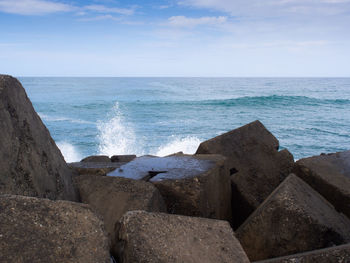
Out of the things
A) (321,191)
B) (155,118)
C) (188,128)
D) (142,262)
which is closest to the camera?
(142,262)

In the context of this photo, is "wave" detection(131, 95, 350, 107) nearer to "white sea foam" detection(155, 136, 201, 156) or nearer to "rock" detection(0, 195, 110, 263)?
"white sea foam" detection(155, 136, 201, 156)

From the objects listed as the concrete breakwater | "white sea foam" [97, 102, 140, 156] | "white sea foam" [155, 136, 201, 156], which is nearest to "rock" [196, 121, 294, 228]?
the concrete breakwater

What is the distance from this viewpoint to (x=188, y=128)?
16.1 m

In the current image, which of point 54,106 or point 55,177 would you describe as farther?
point 54,106

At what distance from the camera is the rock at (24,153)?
1.67m

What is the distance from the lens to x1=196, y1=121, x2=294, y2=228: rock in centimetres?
302

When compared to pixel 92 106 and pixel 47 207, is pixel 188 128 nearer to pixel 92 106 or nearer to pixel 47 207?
pixel 92 106

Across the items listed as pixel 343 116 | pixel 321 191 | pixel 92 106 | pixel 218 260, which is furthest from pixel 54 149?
pixel 92 106

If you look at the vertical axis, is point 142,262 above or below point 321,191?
above

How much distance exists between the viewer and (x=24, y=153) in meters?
1.80

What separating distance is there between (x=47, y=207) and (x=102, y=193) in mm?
881

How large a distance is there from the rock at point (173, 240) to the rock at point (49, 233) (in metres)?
0.14

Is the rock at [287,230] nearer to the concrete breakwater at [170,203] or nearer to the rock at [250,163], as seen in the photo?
the concrete breakwater at [170,203]

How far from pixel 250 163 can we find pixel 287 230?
1.31m
